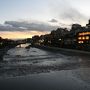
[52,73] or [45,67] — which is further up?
[52,73]

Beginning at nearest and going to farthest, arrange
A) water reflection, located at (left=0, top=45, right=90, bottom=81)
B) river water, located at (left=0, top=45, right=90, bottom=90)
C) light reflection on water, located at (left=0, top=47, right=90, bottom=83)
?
river water, located at (left=0, top=45, right=90, bottom=90)
light reflection on water, located at (left=0, top=47, right=90, bottom=83)
water reflection, located at (left=0, top=45, right=90, bottom=81)

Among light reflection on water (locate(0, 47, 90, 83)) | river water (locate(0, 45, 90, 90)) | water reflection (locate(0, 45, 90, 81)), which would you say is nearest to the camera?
river water (locate(0, 45, 90, 90))

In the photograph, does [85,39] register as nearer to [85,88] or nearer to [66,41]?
[66,41]

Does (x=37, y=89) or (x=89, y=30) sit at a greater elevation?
(x=89, y=30)

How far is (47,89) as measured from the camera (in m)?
14.4

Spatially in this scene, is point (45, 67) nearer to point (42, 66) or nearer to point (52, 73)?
point (42, 66)

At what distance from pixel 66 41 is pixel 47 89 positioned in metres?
173

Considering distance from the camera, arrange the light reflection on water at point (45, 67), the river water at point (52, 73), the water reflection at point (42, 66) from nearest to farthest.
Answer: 1. the river water at point (52, 73)
2. the light reflection on water at point (45, 67)
3. the water reflection at point (42, 66)

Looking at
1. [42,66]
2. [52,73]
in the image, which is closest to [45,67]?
[42,66]

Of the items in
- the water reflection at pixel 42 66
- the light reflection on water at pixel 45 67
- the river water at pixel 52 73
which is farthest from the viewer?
the water reflection at pixel 42 66

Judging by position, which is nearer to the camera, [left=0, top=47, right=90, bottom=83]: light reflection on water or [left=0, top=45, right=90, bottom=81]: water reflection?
[left=0, top=47, right=90, bottom=83]: light reflection on water

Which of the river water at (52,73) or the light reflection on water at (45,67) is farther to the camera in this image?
the light reflection on water at (45,67)

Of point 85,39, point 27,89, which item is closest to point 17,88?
point 27,89

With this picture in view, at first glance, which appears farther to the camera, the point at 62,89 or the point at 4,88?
the point at 4,88
